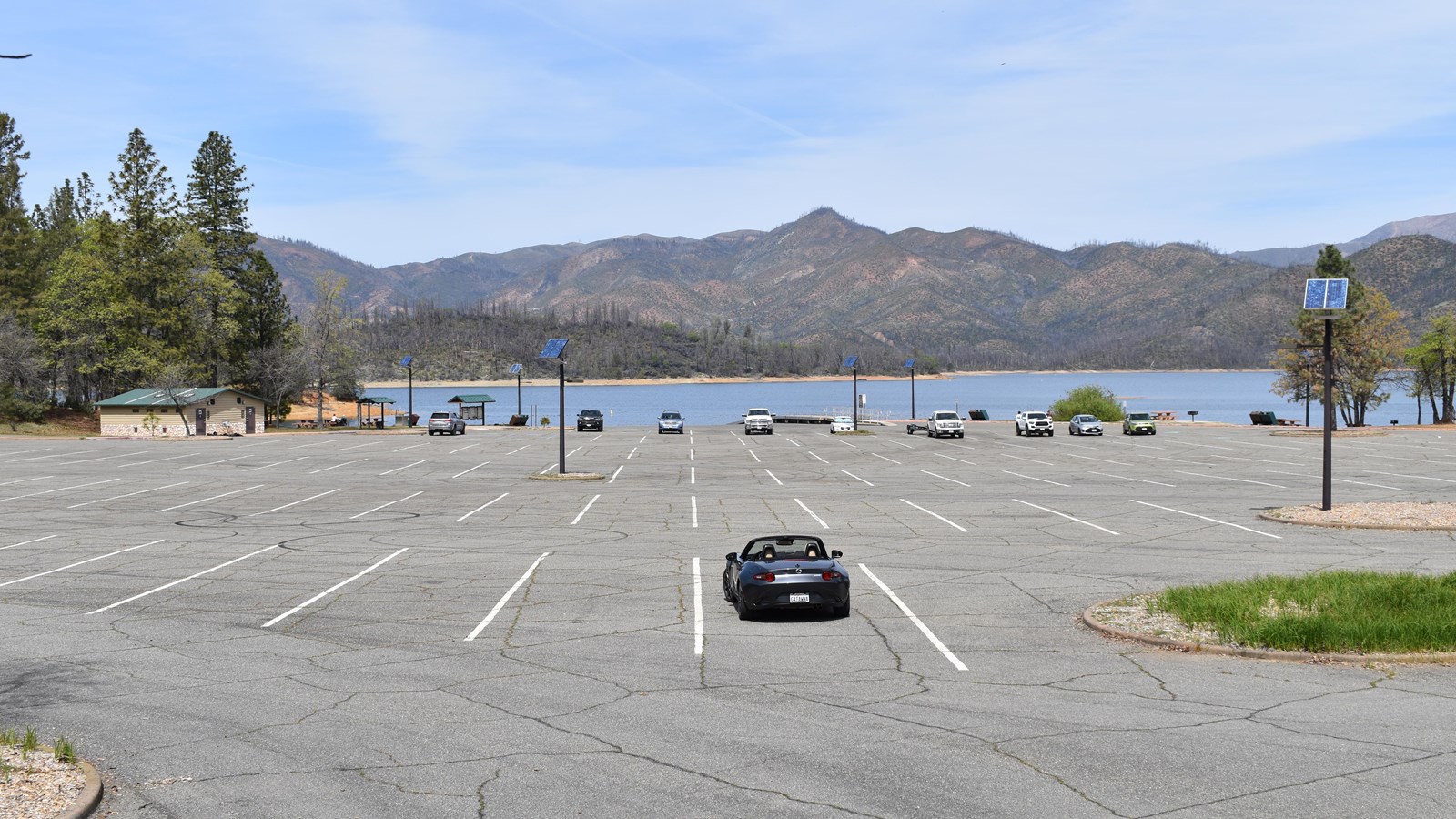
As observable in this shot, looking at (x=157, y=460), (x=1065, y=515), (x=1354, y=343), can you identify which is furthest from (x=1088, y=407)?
(x=157, y=460)

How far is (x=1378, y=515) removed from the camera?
27922 millimetres

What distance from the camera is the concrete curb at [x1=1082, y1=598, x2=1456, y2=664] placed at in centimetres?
1384

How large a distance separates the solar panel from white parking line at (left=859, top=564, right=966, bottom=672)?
1583 cm

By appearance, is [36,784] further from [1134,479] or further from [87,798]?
[1134,479]

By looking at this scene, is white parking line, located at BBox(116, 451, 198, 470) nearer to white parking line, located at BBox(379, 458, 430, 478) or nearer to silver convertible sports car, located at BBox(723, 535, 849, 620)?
white parking line, located at BBox(379, 458, 430, 478)

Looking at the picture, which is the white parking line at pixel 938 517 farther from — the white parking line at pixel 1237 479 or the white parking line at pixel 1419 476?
the white parking line at pixel 1419 476

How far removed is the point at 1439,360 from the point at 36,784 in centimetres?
11008

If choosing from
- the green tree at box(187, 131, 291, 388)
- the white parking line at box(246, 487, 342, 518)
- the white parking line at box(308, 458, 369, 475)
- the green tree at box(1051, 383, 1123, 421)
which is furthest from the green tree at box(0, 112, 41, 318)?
the green tree at box(1051, 383, 1123, 421)

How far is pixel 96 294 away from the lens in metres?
96.9

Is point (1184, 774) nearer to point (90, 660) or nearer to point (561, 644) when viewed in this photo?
point (561, 644)

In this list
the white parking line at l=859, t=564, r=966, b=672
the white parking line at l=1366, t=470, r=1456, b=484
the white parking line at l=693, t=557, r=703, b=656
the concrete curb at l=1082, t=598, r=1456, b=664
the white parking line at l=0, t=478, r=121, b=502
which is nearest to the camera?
the concrete curb at l=1082, t=598, r=1456, b=664

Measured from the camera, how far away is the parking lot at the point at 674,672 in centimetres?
945

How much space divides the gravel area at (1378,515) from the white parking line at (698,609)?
15993 mm

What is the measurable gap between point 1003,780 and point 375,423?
100628 millimetres
